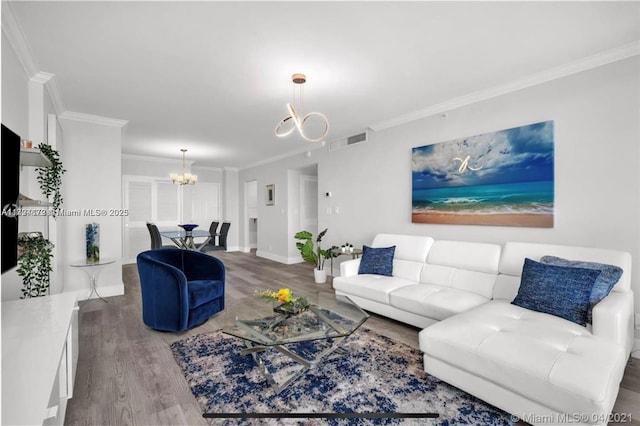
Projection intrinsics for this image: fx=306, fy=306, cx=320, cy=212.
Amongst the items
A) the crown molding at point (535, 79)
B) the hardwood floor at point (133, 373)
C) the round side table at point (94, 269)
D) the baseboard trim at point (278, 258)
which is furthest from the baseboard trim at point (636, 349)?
the round side table at point (94, 269)

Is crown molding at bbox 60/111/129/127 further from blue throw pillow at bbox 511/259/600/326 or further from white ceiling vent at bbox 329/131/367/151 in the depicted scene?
blue throw pillow at bbox 511/259/600/326

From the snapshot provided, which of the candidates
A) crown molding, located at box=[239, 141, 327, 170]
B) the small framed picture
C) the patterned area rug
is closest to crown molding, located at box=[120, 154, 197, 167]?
crown molding, located at box=[239, 141, 327, 170]

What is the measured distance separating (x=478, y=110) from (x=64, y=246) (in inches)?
218

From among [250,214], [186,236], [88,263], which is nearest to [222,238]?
[186,236]

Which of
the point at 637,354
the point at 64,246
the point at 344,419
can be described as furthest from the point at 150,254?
the point at 637,354

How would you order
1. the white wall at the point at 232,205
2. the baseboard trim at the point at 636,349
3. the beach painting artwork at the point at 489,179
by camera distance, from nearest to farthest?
the baseboard trim at the point at 636,349 < the beach painting artwork at the point at 489,179 < the white wall at the point at 232,205

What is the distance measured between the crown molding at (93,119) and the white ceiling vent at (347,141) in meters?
3.19

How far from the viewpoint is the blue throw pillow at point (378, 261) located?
374 cm

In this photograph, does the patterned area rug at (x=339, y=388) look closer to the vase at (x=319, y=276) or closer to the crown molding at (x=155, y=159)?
the vase at (x=319, y=276)

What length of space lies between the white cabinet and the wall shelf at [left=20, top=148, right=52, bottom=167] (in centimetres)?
104

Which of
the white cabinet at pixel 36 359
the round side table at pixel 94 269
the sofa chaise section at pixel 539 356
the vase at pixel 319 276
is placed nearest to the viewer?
the white cabinet at pixel 36 359

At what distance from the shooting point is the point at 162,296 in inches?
117

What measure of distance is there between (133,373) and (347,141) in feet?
13.7

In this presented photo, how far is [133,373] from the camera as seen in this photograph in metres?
2.32
